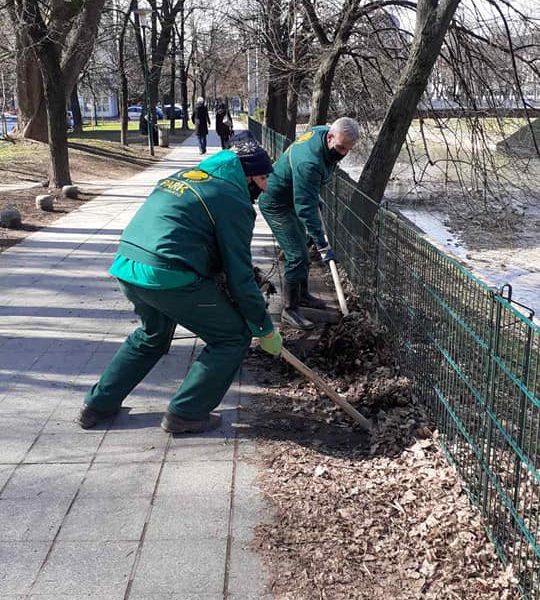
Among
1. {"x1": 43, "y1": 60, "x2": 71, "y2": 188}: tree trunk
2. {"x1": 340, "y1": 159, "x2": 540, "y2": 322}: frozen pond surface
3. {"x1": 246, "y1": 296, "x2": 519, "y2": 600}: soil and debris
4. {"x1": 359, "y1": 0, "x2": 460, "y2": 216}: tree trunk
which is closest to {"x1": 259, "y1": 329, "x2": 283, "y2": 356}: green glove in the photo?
{"x1": 246, "y1": 296, "x2": 519, "y2": 600}: soil and debris

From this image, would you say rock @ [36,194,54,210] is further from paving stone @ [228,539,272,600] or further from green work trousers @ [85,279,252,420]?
paving stone @ [228,539,272,600]

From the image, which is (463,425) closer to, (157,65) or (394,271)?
(394,271)

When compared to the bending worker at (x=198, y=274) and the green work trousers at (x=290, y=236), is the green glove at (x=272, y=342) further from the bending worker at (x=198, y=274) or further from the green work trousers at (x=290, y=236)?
the green work trousers at (x=290, y=236)

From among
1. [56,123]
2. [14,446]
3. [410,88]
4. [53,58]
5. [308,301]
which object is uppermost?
[53,58]

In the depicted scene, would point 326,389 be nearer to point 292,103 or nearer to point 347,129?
point 347,129

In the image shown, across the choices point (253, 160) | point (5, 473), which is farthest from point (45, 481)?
point (253, 160)

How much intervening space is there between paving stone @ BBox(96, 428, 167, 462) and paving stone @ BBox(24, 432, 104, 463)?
67 millimetres

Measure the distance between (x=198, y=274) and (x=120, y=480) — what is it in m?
1.15

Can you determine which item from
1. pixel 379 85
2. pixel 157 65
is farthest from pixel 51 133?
pixel 157 65

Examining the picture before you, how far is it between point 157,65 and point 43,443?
2773 centimetres

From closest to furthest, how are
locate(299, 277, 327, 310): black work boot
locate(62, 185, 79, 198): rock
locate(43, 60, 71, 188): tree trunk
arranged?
locate(299, 277, 327, 310): black work boot
locate(62, 185, 79, 198): rock
locate(43, 60, 71, 188): tree trunk

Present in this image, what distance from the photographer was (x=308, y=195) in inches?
240

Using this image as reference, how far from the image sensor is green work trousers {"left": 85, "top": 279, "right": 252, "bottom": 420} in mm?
4020

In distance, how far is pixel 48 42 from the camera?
585 inches
